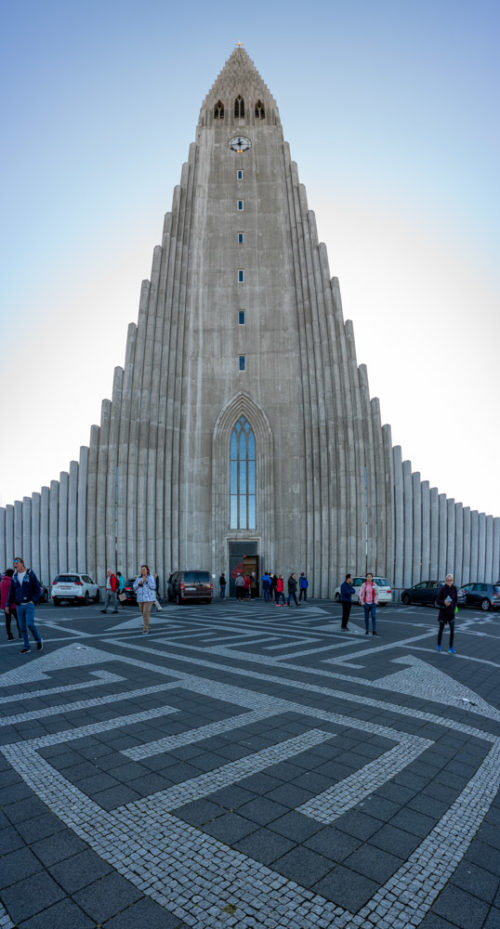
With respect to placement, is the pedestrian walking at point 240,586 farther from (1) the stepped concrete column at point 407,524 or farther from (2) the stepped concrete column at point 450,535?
(2) the stepped concrete column at point 450,535

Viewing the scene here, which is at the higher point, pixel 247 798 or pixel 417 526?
pixel 247 798

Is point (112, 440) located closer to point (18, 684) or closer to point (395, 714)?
point (18, 684)

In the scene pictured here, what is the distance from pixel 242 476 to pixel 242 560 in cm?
545

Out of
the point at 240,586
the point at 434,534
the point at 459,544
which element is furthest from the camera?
the point at 459,544

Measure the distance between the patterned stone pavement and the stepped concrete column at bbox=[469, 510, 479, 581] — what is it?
28601 mm

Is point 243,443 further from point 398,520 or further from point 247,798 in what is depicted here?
point 247,798

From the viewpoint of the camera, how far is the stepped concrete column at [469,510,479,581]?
35062 mm

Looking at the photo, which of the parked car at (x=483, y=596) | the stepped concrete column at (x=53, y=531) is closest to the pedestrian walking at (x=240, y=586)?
the stepped concrete column at (x=53, y=531)

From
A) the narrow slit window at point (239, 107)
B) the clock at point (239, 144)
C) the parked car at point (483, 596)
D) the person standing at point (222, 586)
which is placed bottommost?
the person standing at point (222, 586)

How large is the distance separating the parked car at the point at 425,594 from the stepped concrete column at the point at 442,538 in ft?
19.3

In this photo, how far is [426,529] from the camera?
108 ft

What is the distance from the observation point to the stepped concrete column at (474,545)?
3506cm

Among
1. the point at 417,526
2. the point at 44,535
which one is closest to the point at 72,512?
the point at 44,535

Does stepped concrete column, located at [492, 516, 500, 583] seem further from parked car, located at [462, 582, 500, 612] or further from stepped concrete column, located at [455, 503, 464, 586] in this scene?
parked car, located at [462, 582, 500, 612]
